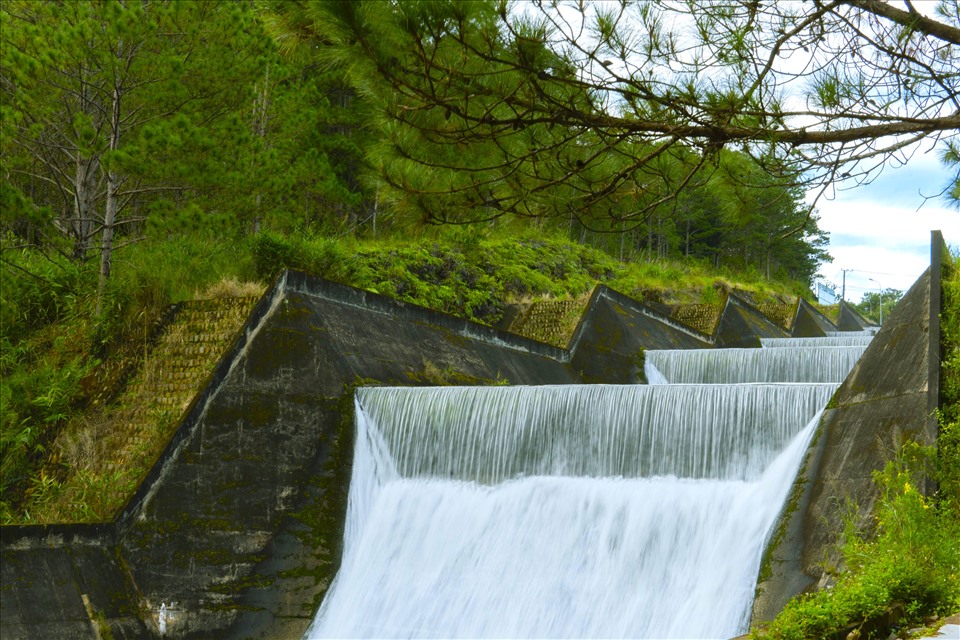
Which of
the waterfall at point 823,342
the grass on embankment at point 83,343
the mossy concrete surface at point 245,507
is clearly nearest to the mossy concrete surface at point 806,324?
the waterfall at point 823,342

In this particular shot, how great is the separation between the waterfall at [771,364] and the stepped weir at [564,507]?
262 inches

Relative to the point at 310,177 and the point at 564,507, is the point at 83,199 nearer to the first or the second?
the point at 310,177

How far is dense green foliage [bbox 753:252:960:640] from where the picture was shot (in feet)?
15.2

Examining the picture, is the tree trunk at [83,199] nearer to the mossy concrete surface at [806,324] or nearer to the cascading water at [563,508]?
the cascading water at [563,508]

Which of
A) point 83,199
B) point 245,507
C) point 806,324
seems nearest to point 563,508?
point 245,507

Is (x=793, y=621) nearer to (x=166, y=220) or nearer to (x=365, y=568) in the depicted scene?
(x=365, y=568)

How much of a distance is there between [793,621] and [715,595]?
329cm

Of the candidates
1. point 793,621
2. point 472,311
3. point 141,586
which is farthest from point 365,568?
point 472,311

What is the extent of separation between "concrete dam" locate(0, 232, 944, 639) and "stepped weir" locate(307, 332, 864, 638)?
0.08 ft

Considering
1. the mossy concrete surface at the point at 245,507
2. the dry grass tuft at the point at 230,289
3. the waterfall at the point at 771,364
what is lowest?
the mossy concrete surface at the point at 245,507

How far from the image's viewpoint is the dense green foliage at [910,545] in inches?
183

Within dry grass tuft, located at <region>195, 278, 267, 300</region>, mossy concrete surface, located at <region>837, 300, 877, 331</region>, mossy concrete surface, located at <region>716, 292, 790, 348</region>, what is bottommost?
dry grass tuft, located at <region>195, 278, 267, 300</region>

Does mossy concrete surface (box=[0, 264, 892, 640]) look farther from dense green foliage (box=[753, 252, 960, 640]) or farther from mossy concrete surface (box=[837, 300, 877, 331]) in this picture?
mossy concrete surface (box=[837, 300, 877, 331])

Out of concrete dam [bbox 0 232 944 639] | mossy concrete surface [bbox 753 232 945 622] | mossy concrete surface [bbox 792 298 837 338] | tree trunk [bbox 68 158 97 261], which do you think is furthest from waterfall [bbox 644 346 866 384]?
tree trunk [bbox 68 158 97 261]
